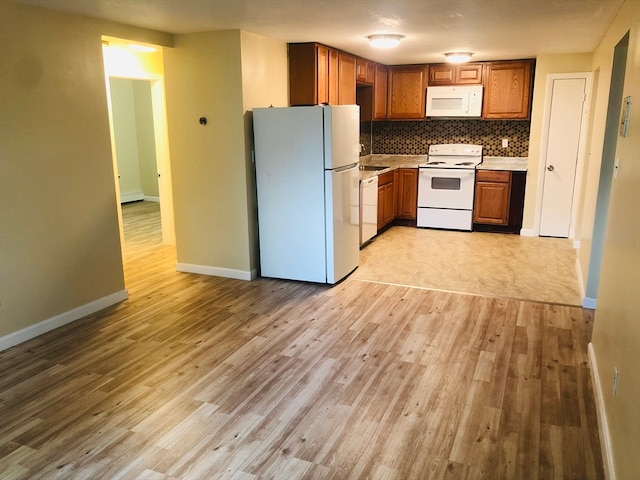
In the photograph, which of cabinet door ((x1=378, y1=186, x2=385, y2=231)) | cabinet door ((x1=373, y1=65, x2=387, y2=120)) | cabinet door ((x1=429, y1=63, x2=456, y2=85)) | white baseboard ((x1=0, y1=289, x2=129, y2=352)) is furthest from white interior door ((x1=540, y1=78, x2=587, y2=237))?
white baseboard ((x1=0, y1=289, x2=129, y2=352))

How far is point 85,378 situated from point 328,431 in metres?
1.58

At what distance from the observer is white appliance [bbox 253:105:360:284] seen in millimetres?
4457

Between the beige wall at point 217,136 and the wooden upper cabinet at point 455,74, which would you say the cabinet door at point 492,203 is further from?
the beige wall at point 217,136

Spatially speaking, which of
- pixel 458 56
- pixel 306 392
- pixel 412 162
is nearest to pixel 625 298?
pixel 306 392

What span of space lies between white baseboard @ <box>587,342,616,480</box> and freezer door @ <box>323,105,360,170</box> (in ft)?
8.38

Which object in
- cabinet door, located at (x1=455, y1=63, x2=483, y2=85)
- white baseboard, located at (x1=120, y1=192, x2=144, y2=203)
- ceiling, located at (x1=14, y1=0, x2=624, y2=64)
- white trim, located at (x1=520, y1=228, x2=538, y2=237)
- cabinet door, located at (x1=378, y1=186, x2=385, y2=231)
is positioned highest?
ceiling, located at (x1=14, y1=0, x2=624, y2=64)

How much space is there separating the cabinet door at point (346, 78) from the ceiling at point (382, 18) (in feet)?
1.37

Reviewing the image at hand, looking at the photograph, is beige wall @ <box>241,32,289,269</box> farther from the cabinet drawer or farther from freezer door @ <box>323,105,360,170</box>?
the cabinet drawer

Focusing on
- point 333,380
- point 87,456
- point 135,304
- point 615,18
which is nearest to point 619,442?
point 333,380

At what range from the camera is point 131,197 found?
30.8 feet

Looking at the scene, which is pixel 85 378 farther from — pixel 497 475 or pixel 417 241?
pixel 417 241

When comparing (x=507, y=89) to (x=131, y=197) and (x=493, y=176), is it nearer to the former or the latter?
(x=493, y=176)

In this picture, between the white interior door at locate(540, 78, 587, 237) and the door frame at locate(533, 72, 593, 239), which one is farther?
the white interior door at locate(540, 78, 587, 237)

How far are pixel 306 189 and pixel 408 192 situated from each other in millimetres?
2907
